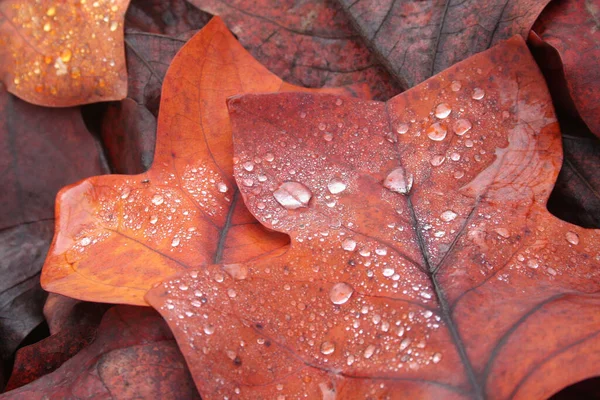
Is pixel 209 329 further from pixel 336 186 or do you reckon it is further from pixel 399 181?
pixel 399 181

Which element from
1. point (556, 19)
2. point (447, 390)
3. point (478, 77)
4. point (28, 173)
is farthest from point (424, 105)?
point (28, 173)

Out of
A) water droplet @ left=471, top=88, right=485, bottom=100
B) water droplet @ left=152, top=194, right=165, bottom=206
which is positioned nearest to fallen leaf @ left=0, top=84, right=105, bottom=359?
water droplet @ left=152, top=194, right=165, bottom=206

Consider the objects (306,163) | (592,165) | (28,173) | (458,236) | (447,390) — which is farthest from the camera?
(28,173)

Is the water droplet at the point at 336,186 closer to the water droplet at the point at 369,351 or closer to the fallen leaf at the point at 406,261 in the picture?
the fallen leaf at the point at 406,261

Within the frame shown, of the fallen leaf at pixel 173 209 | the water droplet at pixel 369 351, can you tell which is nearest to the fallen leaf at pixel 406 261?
the water droplet at pixel 369 351

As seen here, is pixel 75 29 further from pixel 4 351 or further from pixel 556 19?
pixel 556 19

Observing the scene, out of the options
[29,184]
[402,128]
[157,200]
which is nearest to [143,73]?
[29,184]
